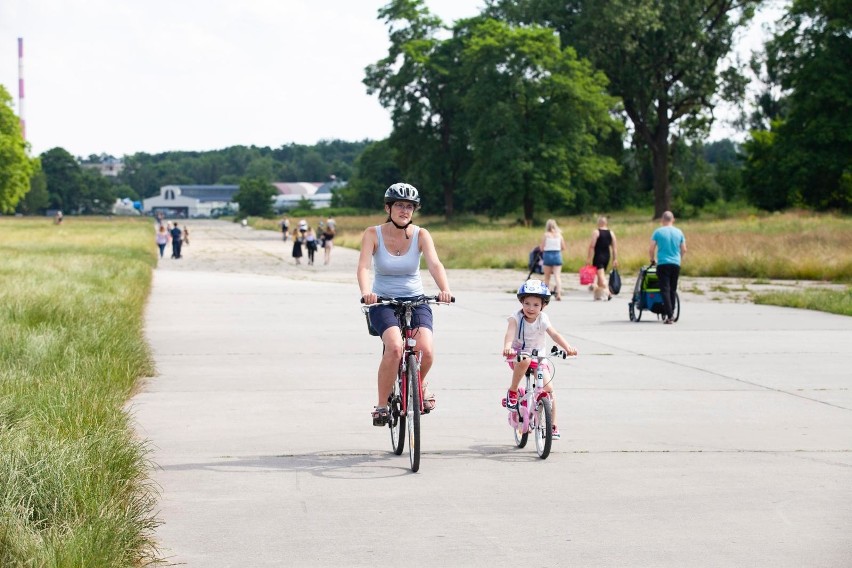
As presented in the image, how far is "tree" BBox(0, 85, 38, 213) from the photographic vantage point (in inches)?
4208

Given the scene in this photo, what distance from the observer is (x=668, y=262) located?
758 inches

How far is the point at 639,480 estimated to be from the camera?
7363 millimetres

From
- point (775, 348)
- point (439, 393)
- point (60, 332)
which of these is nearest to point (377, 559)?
point (439, 393)

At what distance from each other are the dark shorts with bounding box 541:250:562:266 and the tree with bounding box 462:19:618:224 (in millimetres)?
52010

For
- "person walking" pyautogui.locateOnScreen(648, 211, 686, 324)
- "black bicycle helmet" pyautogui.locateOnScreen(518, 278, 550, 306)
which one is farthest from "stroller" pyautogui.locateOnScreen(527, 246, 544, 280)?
"black bicycle helmet" pyautogui.locateOnScreen(518, 278, 550, 306)

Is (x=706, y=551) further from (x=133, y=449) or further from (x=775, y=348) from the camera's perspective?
(x=775, y=348)

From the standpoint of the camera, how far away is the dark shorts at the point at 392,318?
8.05m

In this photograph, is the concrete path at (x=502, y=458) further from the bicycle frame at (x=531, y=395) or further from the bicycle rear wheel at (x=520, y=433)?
the bicycle frame at (x=531, y=395)

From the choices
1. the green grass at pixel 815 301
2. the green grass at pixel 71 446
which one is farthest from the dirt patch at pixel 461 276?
the green grass at pixel 71 446

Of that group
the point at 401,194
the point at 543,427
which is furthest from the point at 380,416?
the point at 401,194

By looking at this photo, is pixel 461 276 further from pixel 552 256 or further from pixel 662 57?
pixel 662 57

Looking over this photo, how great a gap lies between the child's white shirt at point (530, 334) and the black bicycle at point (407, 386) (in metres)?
0.61

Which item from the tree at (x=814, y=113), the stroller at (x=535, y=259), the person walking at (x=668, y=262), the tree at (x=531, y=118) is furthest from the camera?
the tree at (x=531, y=118)

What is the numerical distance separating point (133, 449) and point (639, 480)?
8.96 feet
